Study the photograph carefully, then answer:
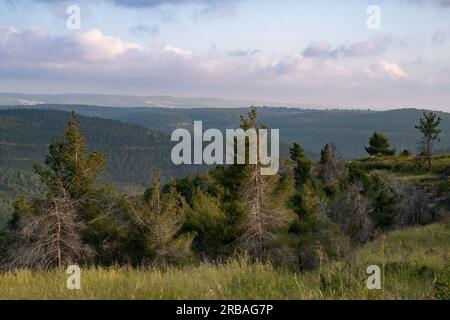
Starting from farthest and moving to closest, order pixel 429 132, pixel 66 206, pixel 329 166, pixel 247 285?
pixel 329 166
pixel 429 132
pixel 66 206
pixel 247 285

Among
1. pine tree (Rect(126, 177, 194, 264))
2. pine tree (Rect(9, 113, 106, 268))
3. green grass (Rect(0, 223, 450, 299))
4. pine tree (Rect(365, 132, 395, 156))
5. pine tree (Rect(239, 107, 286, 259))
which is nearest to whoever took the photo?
green grass (Rect(0, 223, 450, 299))

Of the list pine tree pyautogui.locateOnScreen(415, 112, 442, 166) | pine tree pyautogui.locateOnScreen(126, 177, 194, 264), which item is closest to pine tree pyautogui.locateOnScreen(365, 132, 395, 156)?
pine tree pyautogui.locateOnScreen(415, 112, 442, 166)

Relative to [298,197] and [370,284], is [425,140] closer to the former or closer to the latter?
[298,197]

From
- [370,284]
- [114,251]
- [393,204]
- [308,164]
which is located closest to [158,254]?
[114,251]

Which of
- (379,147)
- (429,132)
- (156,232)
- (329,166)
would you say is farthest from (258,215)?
(379,147)

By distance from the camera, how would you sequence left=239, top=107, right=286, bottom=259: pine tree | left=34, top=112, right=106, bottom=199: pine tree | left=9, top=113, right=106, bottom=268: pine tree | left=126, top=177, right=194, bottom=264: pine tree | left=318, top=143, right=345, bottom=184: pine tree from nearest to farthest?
left=9, top=113, right=106, bottom=268: pine tree < left=126, top=177, right=194, bottom=264: pine tree < left=239, top=107, right=286, bottom=259: pine tree < left=34, top=112, right=106, bottom=199: pine tree < left=318, top=143, right=345, bottom=184: pine tree

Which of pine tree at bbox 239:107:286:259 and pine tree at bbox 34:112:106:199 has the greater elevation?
pine tree at bbox 34:112:106:199

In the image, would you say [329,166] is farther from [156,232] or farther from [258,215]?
[156,232]

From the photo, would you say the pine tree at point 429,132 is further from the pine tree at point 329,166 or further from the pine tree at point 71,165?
the pine tree at point 71,165

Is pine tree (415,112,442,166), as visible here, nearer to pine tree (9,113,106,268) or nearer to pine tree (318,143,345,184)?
pine tree (318,143,345,184)

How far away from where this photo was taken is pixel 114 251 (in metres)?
26.5

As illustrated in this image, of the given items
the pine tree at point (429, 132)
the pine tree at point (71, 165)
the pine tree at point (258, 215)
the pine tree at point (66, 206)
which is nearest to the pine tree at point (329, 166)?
Answer: the pine tree at point (429, 132)

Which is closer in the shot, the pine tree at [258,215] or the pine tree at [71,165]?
the pine tree at [258,215]

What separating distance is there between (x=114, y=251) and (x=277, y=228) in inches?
338
